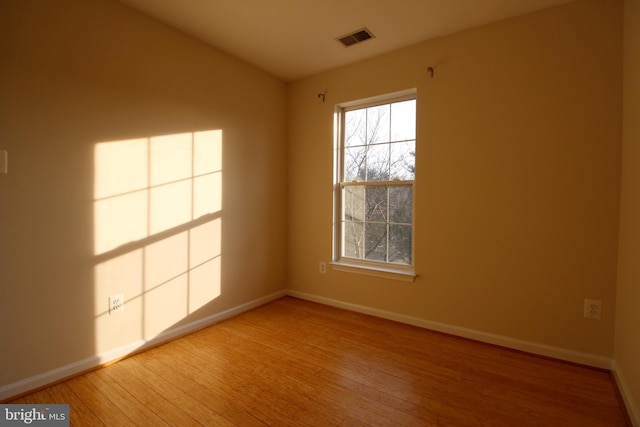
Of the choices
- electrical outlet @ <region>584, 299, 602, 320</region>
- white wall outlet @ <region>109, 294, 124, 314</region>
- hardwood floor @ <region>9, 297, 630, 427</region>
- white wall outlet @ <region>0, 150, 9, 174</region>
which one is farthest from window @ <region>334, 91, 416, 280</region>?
white wall outlet @ <region>0, 150, 9, 174</region>

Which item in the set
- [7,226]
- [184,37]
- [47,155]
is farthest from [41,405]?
[184,37]

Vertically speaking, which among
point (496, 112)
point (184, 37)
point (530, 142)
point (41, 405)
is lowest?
point (41, 405)

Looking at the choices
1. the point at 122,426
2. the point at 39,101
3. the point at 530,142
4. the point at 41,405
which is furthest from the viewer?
the point at 530,142

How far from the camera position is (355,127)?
10.7ft

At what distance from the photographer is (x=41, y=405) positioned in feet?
5.45

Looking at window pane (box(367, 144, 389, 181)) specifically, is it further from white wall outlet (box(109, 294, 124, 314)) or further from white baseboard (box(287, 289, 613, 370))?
white wall outlet (box(109, 294, 124, 314))

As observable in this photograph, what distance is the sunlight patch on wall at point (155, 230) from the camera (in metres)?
2.09

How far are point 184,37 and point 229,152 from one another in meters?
1.03

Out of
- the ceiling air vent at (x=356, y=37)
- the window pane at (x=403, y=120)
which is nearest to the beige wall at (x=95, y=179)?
the ceiling air vent at (x=356, y=37)

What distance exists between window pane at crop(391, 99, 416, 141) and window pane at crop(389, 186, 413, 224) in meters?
0.51

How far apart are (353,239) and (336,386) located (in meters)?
1.66

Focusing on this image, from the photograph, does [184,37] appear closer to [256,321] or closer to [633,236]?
[256,321]

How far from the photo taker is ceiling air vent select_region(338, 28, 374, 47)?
2.55 metres

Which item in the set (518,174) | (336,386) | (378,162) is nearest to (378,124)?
(378,162)
